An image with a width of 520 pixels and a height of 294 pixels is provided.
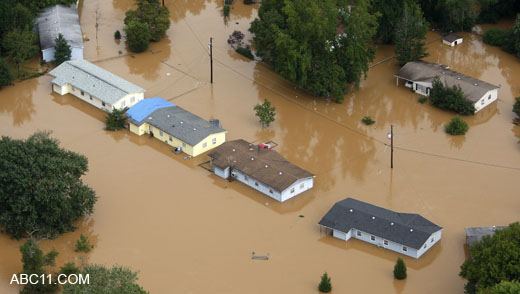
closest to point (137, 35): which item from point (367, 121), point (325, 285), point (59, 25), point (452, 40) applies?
point (59, 25)

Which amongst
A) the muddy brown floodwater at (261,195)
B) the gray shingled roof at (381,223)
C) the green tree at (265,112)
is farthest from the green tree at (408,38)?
the gray shingled roof at (381,223)

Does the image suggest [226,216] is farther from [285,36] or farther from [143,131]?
[285,36]

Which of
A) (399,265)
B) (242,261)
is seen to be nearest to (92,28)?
(242,261)

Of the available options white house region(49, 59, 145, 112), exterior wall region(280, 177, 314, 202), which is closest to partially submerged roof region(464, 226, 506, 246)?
exterior wall region(280, 177, 314, 202)

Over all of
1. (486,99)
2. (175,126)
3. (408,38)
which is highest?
(408,38)

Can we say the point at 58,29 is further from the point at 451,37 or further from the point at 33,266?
the point at 451,37

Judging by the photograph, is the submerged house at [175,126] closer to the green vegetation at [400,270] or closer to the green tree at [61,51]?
the green tree at [61,51]

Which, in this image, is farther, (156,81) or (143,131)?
(156,81)
